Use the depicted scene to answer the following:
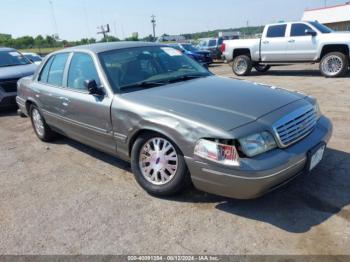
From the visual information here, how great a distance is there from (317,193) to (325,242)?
847 millimetres

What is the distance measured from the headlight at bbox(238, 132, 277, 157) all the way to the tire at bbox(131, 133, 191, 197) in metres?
0.64

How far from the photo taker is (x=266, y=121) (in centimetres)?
313

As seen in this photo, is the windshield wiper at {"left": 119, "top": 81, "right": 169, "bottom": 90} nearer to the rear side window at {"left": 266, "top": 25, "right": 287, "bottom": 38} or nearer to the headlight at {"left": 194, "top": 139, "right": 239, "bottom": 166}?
the headlight at {"left": 194, "top": 139, "right": 239, "bottom": 166}

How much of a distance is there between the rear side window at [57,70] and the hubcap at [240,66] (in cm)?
968

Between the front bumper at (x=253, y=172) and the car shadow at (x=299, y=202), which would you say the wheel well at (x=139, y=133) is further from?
the car shadow at (x=299, y=202)

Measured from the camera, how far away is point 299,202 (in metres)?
3.39

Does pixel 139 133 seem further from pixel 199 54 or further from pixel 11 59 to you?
pixel 199 54

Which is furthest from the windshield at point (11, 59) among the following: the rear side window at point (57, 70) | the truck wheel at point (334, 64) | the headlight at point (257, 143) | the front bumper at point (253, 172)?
the truck wheel at point (334, 64)

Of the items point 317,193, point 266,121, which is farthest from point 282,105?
point 317,193

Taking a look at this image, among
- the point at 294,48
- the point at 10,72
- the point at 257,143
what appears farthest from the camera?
the point at 294,48

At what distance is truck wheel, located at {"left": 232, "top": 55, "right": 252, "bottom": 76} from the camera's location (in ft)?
44.7

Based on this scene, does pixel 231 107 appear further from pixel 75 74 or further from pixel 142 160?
pixel 75 74

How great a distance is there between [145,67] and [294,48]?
9563 millimetres

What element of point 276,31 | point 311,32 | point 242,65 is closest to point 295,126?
point 311,32
